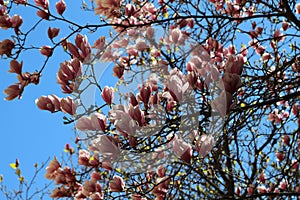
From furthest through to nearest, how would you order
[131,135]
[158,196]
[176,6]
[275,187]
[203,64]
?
1. [275,187]
2. [176,6]
3. [158,196]
4. [203,64]
5. [131,135]

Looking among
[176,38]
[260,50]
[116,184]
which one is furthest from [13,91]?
[260,50]

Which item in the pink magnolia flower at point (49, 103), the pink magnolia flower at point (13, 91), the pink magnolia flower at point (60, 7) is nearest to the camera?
the pink magnolia flower at point (49, 103)

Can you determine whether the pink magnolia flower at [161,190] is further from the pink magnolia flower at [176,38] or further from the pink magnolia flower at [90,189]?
the pink magnolia flower at [176,38]

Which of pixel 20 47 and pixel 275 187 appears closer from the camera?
pixel 20 47

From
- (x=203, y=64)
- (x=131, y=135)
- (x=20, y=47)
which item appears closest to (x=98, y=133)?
(x=131, y=135)

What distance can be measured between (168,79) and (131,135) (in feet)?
0.70

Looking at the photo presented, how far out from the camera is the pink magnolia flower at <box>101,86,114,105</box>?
1328 mm

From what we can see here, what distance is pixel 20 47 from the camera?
1.63 metres

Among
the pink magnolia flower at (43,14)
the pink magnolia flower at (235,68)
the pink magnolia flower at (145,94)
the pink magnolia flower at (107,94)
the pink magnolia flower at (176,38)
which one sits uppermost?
the pink magnolia flower at (43,14)

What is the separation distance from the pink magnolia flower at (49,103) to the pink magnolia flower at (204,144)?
50 centimetres

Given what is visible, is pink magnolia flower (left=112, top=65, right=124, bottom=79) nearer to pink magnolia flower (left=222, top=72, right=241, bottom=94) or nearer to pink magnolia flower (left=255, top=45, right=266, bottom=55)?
pink magnolia flower (left=222, top=72, right=241, bottom=94)

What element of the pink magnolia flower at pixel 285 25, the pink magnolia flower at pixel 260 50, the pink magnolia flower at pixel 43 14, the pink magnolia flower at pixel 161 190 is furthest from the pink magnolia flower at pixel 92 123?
the pink magnolia flower at pixel 285 25

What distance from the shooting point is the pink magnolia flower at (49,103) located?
1.38m

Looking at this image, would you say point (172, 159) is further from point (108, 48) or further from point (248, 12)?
point (248, 12)
